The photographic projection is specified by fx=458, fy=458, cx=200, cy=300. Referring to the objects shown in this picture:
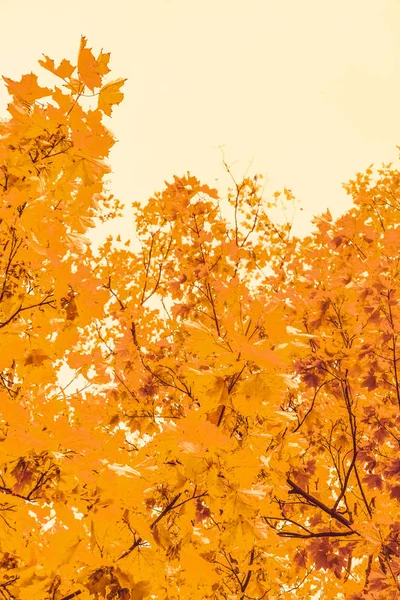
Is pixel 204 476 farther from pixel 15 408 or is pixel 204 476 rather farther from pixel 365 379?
pixel 365 379

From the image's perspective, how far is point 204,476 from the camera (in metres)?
1.37

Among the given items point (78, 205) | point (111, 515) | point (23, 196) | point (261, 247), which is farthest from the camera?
point (261, 247)

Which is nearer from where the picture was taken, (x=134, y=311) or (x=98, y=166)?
(x=98, y=166)

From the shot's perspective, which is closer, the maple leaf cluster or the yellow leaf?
the maple leaf cluster

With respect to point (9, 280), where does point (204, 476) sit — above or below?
below

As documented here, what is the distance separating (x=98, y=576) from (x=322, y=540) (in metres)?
2.72

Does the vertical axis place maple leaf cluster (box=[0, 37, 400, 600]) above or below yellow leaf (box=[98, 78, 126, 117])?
below

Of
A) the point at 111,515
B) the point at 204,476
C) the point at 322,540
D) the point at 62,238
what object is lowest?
the point at 111,515

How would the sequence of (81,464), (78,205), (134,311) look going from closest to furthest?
(81,464) → (78,205) → (134,311)

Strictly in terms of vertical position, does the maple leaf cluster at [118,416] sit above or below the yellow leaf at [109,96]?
below

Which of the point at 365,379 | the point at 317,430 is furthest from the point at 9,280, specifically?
the point at 317,430

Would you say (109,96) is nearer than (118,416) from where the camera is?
Yes

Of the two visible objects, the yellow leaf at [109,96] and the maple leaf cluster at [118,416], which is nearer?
the maple leaf cluster at [118,416]

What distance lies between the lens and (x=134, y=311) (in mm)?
3834
